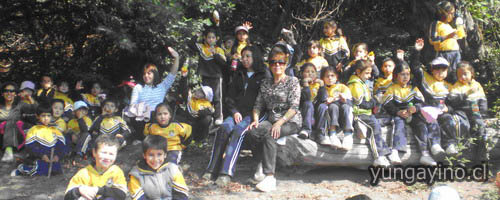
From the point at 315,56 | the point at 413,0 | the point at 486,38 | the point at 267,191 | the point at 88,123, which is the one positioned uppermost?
the point at 413,0

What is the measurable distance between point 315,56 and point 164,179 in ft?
10.8

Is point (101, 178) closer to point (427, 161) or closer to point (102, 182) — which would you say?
point (102, 182)

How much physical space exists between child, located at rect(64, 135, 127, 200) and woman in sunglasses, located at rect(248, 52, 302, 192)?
5.73 feet

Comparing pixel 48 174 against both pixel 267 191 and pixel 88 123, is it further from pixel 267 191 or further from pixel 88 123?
pixel 267 191

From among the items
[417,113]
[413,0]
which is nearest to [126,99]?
[417,113]

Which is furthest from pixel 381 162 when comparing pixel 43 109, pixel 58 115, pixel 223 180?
pixel 43 109

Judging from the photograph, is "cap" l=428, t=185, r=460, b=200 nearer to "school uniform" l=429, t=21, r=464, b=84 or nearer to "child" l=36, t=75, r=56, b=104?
"school uniform" l=429, t=21, r=464, b=84

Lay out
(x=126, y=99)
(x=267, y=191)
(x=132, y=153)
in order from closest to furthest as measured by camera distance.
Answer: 1. (x=267, y=191)
2. (x=132, y=153)
3. (x=126, y=99)

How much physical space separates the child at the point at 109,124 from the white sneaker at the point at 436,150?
146 inches

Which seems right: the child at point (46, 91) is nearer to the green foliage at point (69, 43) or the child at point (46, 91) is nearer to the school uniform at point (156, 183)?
the green foliage at point (69, 43)

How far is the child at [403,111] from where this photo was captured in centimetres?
563

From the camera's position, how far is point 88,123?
255 inches

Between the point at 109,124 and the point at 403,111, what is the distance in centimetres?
361

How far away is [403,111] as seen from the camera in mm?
5746
